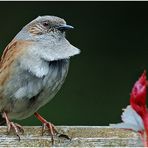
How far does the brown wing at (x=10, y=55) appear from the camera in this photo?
98.5 inches

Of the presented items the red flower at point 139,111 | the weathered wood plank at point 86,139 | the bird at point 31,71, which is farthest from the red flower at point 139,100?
the bird at point 31,71

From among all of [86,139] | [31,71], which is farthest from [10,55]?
[86,139]

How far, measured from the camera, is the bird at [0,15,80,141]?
2426 millimetres

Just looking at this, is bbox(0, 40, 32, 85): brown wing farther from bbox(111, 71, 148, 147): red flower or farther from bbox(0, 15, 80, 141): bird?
bbox(111, 71, 148, 147): red flower

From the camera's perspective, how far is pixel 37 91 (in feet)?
8.06

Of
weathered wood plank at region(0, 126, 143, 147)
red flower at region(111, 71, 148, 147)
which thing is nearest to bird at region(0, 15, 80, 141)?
weathered wood plank at region(0, 126, 143, 147)

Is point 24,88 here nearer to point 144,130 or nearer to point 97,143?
point 97,143

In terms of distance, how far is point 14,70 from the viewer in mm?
2475

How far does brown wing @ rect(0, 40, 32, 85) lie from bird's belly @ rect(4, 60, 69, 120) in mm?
124

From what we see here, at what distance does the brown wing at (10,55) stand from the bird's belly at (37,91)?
12cm

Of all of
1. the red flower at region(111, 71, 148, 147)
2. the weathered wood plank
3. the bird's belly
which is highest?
the red flower at region(111, 71, 148, 147)

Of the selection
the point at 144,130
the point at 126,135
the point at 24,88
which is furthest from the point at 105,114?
the point at 144,130

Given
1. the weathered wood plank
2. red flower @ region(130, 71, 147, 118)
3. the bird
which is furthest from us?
the bird

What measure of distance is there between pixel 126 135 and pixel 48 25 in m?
1.56
